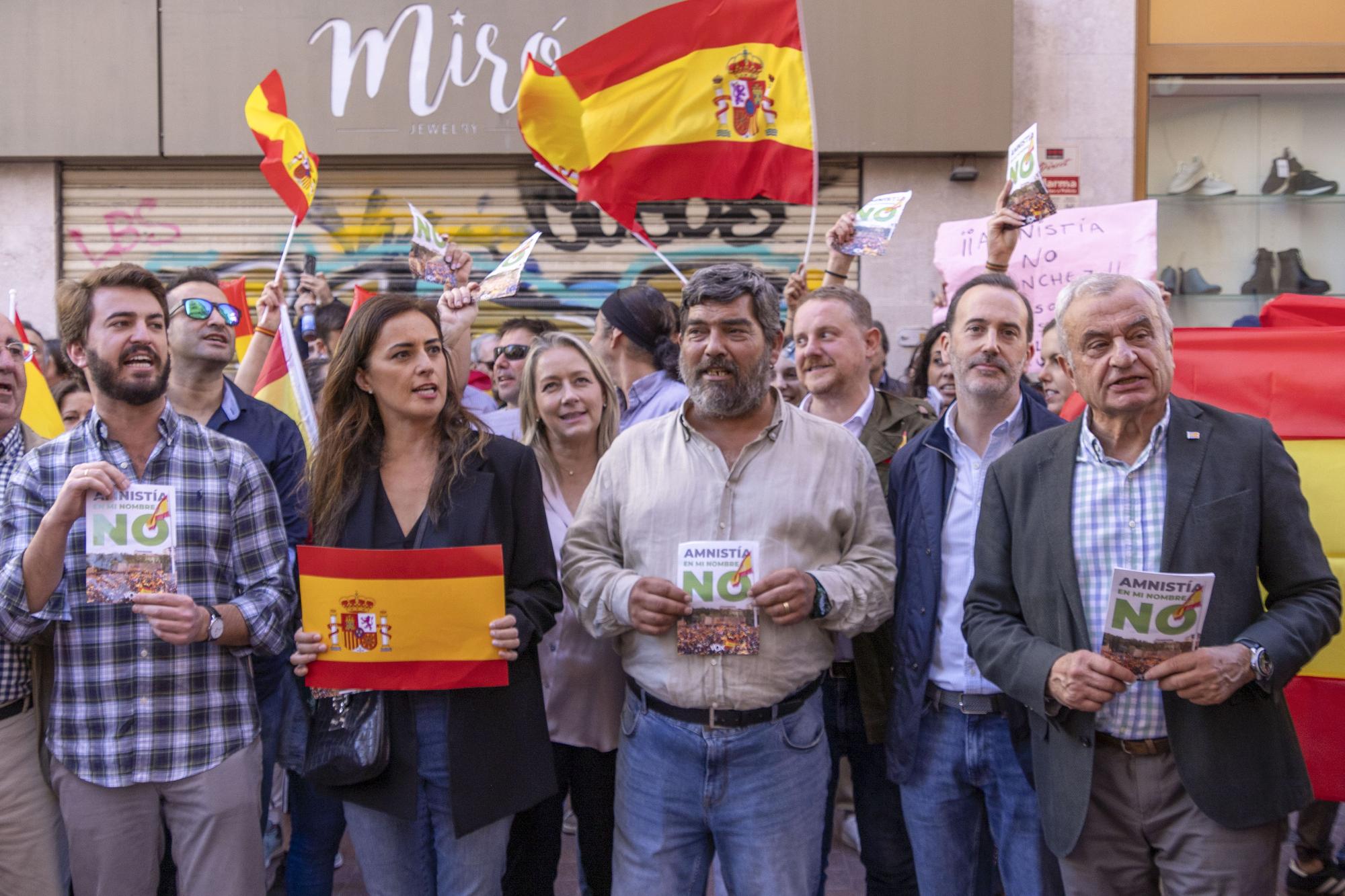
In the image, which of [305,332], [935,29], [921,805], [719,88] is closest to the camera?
[921,805]

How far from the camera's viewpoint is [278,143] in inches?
214

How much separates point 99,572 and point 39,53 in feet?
23.2

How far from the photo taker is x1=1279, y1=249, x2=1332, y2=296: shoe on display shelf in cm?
819

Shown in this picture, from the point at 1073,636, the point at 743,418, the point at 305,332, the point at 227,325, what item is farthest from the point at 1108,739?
the point at 305,332

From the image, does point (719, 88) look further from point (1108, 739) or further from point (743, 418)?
point (1108, 739)

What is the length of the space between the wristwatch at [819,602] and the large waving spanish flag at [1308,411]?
1570 millimetres

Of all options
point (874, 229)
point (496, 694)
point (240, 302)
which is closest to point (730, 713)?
point (496, 694)

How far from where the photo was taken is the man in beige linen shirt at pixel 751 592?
9.62 ft

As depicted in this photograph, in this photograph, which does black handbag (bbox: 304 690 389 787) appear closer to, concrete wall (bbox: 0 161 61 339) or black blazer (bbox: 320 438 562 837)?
black blazer (bbox: 320 438 562 837)

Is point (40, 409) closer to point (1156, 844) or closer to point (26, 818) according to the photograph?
point (26, 818)

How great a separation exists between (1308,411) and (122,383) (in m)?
3.61

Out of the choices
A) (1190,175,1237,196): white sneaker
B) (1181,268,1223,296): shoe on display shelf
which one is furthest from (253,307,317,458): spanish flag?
(1190,175,1237,196): white sneaker

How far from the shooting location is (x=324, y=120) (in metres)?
8.18

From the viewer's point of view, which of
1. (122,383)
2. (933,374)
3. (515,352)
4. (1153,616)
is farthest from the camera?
(515,352)
